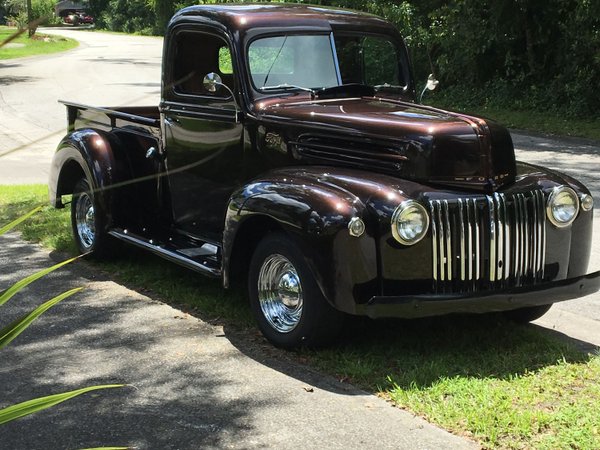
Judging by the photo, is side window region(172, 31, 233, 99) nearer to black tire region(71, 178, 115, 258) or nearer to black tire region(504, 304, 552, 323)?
black tire region(71, 178, 115, 258)

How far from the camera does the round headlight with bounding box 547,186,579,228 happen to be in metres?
4.85

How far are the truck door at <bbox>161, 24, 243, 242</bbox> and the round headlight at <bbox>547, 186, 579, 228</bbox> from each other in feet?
6.51

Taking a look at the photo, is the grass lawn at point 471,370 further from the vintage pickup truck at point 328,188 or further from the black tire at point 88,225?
the black tire at point 88,225

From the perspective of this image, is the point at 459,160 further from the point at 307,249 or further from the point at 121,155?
the point at 121,155

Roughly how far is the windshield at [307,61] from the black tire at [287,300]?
1.26 meters

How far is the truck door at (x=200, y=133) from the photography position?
5.73 m

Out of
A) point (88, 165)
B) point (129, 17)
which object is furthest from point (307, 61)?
point (129, 17)

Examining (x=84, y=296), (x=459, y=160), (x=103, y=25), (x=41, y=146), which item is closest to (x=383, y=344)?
(x=459, y=160)

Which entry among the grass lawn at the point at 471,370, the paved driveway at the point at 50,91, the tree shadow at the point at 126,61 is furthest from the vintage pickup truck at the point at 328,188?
the tree shadow at the point at 126,61

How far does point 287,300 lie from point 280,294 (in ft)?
0.21

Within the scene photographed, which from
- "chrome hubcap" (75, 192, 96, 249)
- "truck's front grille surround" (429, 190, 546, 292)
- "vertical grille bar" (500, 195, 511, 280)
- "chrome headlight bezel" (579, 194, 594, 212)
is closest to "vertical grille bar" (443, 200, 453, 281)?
"truck's front grille surround" (429, 190, 546, 292)

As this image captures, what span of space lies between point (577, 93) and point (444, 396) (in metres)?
14.4

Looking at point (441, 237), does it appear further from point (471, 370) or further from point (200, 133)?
point (200, 133)

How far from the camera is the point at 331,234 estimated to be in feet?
14.5
